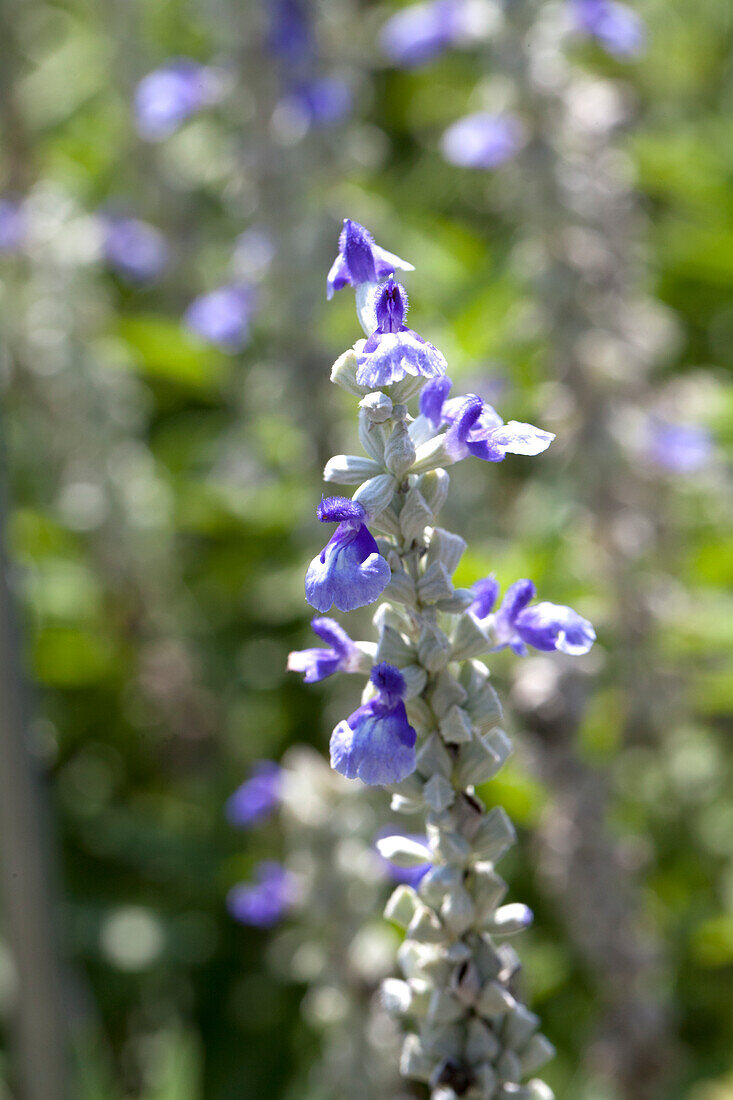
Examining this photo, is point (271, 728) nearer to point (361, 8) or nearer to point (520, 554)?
point (520, 554)

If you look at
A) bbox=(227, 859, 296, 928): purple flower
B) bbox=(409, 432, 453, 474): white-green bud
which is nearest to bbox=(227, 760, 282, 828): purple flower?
bbox=(227, 859, 296, 928): purple flower

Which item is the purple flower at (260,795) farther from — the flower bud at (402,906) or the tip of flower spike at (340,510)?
the tip of flower spike at (340,510)

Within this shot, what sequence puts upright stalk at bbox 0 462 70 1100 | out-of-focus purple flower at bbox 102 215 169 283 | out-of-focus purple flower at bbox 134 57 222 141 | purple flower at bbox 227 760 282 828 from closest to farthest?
upright stalk at bbox 0 462 70 1100 < purple flower at bbox 227 760 282 828 < out-of-focus purple flower at bbox 134 57 222 141 < out-of-focus purple flower at bbox 102 215 169 283

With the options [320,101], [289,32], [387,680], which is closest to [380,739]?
[387,680]

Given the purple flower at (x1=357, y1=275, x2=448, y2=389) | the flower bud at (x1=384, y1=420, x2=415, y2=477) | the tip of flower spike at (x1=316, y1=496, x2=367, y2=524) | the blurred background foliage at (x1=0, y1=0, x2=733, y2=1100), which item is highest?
the purple flower at (x1=357, y1=275, x2=448, y2=389)

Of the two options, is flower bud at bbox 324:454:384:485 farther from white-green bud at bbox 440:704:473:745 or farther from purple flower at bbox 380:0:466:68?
purple flower at bbox 380:0:466:68

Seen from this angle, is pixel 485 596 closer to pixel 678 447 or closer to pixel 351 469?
pixel 351 469

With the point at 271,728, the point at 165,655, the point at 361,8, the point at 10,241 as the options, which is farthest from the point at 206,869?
the point at 361,8

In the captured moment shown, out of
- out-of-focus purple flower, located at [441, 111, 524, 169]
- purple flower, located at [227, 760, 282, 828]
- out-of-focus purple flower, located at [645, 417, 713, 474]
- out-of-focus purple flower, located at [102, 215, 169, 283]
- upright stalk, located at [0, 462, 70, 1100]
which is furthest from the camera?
out-of-focus purple flower, located at [102, 215, 169, 283]
